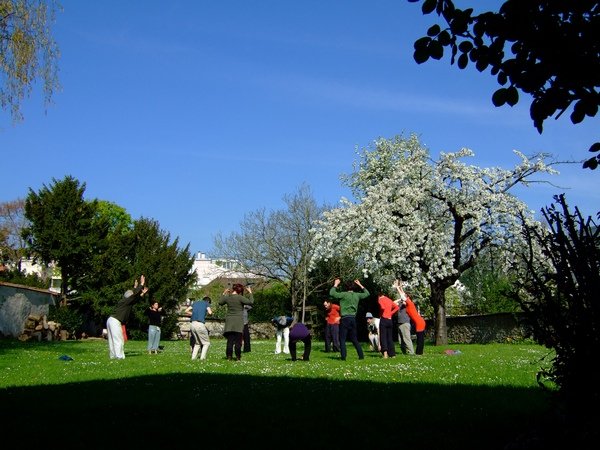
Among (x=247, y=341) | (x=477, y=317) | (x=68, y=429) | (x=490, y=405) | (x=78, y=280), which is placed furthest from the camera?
(x=78, y=280)

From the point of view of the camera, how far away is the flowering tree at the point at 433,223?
2756cm

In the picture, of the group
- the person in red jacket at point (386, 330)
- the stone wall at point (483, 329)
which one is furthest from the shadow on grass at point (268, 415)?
the stone wall at point (483, 329)

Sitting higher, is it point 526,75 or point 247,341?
point 526,75

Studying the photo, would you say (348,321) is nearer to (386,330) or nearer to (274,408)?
(386,330)

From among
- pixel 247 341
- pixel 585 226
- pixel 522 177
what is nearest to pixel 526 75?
pixel 585 226

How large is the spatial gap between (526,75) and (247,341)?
17624 mm

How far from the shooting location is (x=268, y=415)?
6.50m

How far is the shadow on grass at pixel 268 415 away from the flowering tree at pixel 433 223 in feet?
62.0

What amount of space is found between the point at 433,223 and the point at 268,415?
22522 millimetres

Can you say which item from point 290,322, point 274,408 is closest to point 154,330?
point 290,322

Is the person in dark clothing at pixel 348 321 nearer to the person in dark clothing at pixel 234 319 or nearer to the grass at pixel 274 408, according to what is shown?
the person in dark clothing at pixel 234 319

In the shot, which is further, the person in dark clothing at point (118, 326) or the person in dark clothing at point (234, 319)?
the person in dark clothing at point (118, 326)

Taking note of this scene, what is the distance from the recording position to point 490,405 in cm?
698

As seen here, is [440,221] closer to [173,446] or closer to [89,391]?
[89,391]
